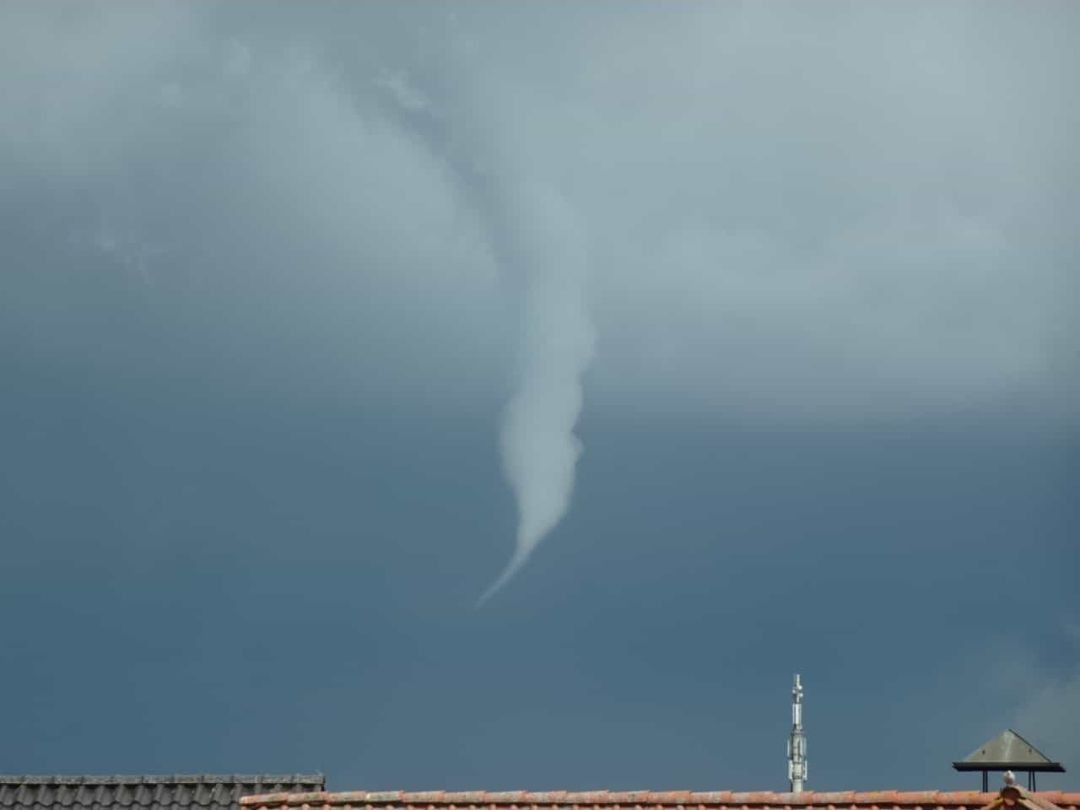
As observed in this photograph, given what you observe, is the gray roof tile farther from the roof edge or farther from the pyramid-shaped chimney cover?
the pyramid-shaped chimney cover

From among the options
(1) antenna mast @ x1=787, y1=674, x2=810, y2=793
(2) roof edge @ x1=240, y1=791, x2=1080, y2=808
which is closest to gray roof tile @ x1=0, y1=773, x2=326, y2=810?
(2) roof edge @ x1=240, y1=791, x2=1080, y2=808

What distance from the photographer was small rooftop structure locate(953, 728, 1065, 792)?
108 feet

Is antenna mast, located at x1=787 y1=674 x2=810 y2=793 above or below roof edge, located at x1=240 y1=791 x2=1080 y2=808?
above

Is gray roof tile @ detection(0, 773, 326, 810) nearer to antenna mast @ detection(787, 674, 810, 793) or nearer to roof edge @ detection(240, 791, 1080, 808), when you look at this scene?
roof edge @ detection(240, 791, 1080, 808)

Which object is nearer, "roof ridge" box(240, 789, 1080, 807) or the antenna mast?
"roof ridge" box(240, 789, 1080, 807)

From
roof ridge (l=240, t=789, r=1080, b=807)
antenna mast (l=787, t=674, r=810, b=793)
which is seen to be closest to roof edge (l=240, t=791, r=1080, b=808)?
roof ridge (l=240, t=789, r=1080, b=807)

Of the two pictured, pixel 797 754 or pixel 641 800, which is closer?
pixel 641 800

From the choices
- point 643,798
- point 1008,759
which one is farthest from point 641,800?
point 1008,759

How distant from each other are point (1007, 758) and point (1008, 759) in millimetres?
35

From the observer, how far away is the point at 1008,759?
33250 millimetres

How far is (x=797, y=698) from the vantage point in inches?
1623

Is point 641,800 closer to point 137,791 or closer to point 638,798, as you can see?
point 638,798

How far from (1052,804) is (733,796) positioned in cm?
498

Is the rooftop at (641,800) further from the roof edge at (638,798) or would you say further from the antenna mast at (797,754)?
the antenna mast at (797,754)
